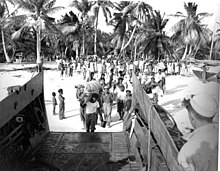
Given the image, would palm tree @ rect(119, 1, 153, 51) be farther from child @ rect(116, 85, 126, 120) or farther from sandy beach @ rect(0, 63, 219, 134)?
child @ rect(116, 85, 126, 120)

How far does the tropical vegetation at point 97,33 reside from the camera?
167cm

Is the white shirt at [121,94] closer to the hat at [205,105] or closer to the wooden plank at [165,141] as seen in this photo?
the wooden plank at [165,141]

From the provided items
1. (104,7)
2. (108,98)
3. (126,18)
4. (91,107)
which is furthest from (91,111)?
(104,7)

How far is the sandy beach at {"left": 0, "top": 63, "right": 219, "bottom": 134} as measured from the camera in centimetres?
148

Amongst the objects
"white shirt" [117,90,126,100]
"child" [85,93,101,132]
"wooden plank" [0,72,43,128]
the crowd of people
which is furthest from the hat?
"white shirt" [117,90,126,100]

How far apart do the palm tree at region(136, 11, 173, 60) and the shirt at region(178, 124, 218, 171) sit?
86cm

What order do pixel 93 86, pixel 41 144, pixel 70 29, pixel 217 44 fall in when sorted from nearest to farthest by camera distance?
pixel 217 44 < pixel 70 29 < pixel 41 144 < pixel 93 86

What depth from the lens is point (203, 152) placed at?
112 cm

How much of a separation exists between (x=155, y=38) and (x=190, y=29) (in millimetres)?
274

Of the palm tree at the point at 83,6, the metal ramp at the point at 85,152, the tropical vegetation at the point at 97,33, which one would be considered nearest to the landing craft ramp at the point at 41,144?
the metal ramp at the point at 85,152

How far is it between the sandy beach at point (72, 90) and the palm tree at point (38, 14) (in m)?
0.27

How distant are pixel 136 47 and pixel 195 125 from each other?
94 centimetres

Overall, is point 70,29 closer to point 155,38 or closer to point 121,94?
point 155,38

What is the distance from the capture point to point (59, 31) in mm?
1910
